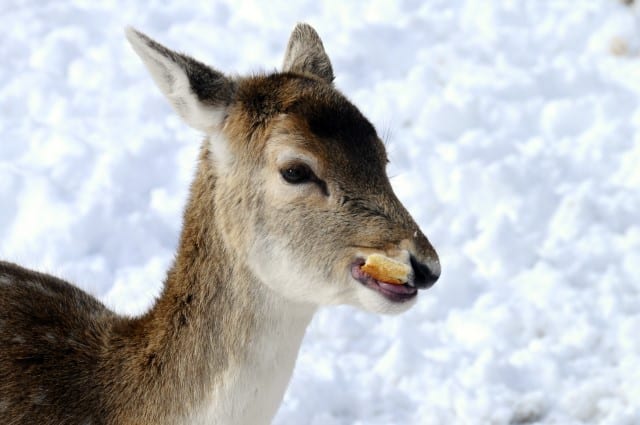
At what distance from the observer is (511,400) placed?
5.70 metres

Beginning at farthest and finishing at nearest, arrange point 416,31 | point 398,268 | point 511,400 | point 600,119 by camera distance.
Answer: point 416,31 → point 600,119 → point 511,400 → point 398,268

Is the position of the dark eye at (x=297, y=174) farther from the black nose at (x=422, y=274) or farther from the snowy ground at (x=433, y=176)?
the snowy ground at (x=433, y=176)

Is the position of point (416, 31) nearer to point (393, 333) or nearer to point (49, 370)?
point (393, 333)

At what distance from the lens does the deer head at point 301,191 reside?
3934mm

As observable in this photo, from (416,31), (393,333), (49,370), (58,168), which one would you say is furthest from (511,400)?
(416,31)

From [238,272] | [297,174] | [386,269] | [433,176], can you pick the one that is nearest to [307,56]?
[297,174]

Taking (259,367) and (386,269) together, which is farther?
(259,367)

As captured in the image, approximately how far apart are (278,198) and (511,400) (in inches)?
89.5

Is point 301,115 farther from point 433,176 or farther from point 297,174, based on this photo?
point 433,176

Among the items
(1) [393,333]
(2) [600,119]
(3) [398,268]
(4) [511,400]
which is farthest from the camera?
(2) [600,119]

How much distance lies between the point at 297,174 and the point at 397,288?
1.80 ft

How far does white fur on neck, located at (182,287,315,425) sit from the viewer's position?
13.1 feet

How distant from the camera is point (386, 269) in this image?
387 centimetres

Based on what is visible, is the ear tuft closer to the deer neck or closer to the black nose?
the deer neck
